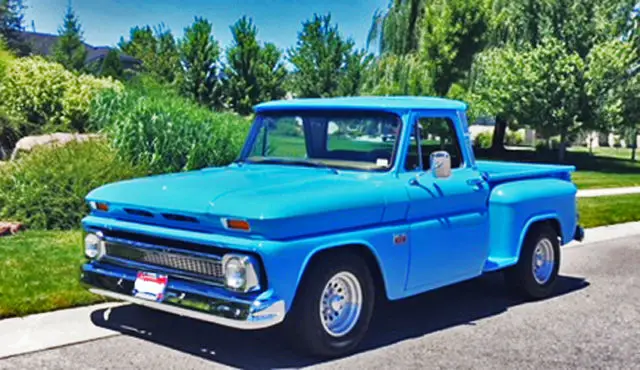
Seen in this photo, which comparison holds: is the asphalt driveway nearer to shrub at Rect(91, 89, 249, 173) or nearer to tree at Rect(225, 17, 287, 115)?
shrub at Rect(91, 89, 249, 173)

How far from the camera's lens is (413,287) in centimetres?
605

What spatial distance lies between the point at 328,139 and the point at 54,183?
5.06 metres

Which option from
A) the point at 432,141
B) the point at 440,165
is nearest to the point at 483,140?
the point at 432,141

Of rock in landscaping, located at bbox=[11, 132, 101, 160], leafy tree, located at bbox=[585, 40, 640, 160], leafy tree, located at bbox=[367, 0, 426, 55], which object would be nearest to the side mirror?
rock in landscaping, located at bbox=[11, 132, 101, 160]

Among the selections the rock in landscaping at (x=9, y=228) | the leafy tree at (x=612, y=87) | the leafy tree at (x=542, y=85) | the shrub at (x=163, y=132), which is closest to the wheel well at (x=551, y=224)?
the shrub at (x=163, y=132)

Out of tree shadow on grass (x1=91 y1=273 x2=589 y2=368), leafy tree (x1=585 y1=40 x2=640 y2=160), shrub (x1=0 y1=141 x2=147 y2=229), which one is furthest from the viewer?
leafy tree (x1=585 y1=40 x2=640 y2=160)

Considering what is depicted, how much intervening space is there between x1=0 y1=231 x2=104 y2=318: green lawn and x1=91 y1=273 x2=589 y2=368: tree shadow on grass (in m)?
A: 0.40

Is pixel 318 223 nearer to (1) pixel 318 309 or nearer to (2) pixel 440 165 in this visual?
(1) pixel 318 309

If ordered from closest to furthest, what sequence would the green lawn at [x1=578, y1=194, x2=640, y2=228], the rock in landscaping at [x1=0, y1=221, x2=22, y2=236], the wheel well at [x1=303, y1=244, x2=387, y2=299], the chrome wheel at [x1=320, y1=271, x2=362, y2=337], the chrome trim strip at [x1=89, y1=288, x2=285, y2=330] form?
the chrome trim strip at [x1=89, y1=288, x2=285, y2=330] < the wheel well at [x1=303, y1=244, x2=387, y2=299] < the chrome wheel at [x1=320, y1=271, x2=362, y2=337] < the rock in landscaping at [x1=0, y1=221, x2=22, y2=236] < the green lawn at [x1=578, y1=194, x2=640, y2=228]

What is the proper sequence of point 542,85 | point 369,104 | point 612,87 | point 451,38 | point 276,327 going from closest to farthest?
point 276,327
point 369,104
point 542,85
point 612,87
point 451,38

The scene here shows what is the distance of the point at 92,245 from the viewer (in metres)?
5.92

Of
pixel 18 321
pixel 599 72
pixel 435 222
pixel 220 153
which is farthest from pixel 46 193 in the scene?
pixel 599 72

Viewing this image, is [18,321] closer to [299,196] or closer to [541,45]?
[299,196]

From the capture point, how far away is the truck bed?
7.28 m
